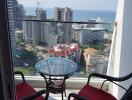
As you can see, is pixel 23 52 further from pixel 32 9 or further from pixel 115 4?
pixel 115 4

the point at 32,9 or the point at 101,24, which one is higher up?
the point at 32,9

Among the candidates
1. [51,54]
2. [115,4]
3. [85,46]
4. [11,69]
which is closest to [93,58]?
[85,46]

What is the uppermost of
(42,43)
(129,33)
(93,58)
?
(129,33)

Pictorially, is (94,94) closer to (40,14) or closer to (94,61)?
(94,61)

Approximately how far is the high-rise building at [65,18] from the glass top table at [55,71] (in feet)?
1.34

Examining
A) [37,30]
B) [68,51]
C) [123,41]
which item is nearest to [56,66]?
[68,51]

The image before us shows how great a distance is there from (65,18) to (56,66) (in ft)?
2.22

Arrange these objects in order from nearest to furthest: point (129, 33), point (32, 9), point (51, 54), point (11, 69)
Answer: point (11, 69) → point (129, 33) → point (32, 9) → point (51, 54)

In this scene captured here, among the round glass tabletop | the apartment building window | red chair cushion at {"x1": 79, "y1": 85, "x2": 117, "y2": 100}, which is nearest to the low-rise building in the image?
the apartment building window

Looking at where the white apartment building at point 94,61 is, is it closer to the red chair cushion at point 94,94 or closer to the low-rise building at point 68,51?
the low-rise building at point 68,51

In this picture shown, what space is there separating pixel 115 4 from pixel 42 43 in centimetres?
107

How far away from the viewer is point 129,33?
2525mm

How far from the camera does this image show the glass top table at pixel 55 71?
2.48 m

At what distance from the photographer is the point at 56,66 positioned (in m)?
2.60
